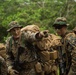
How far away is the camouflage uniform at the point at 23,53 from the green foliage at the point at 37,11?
16.2 meters

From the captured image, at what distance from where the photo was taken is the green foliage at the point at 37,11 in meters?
24.1

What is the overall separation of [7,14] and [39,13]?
315cm

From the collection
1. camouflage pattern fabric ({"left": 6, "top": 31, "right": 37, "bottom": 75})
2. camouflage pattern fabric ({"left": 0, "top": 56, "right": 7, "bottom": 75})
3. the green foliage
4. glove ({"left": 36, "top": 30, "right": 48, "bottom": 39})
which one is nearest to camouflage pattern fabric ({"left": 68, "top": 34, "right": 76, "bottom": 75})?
glove ({"left": 36, "top": 30, "right": 48, "bottom": 39})

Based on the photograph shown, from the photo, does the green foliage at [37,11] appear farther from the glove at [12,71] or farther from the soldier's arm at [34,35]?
the soldier's arm at [34,35]

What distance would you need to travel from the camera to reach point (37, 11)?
80.8 ft

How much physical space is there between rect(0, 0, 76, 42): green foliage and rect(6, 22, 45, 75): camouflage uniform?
16.2m

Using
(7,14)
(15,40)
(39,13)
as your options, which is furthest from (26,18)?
(15,40)

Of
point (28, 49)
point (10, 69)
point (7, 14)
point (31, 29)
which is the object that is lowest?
point (7, 14)

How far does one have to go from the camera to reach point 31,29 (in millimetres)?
6570

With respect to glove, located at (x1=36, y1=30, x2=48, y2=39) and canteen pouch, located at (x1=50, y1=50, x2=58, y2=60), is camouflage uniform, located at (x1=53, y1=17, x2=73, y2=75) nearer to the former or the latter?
glove, located at (x1=36, y1=30, x2=48, y2=39)

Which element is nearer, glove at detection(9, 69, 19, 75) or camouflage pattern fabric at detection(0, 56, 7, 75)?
camouflage pattern fabric at detection(0, 56, 7, 75)

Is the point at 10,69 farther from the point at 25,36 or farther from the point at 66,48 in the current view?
the point at 66,48

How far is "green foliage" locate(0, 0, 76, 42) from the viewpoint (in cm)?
2414

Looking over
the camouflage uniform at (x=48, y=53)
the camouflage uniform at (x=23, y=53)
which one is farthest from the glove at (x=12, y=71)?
the camouflage uniform at (x=48, y=53)
